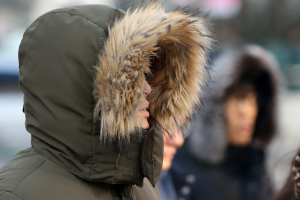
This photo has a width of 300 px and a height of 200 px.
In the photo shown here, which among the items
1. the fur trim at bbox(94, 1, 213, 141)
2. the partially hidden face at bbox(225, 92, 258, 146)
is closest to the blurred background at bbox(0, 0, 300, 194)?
the partially hidden face at bbox(225, 92, 258, 146)

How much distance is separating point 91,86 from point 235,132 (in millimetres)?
2037

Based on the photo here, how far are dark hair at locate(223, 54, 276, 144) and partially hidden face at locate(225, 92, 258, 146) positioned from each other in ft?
0.11

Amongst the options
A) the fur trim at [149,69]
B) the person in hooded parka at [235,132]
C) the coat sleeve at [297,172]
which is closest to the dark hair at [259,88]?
the person in hooded parka at [235,132]

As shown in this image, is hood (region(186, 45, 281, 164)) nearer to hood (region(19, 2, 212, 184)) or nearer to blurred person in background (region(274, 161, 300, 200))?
blurred person in background (region(274, 161, 300, 200))

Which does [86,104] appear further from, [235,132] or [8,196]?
[235,132]

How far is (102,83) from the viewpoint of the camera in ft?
3.56

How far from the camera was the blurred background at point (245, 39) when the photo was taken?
295 cm

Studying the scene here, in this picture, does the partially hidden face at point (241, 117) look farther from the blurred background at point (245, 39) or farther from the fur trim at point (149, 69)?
the fur trim at point (149, 69)

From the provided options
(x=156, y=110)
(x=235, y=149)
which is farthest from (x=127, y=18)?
(x=235, y=149)

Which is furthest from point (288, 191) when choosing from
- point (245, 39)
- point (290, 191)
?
point (245, 39)

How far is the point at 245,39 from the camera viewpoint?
298cm

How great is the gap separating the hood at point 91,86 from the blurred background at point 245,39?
1.84 metres

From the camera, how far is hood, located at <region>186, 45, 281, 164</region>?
112 inches

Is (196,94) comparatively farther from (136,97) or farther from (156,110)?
(136,97)
